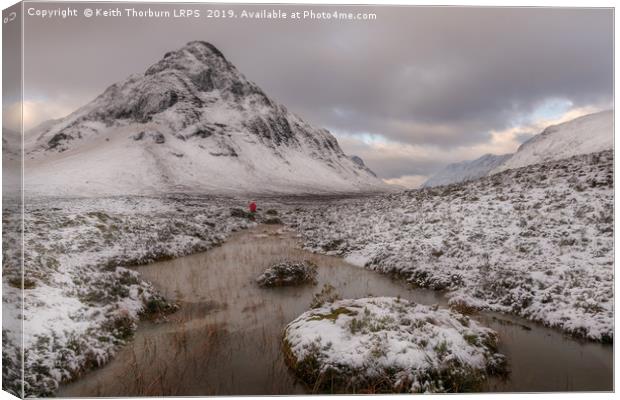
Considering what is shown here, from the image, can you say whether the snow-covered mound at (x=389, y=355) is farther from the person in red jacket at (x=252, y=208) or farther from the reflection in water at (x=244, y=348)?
the person in red jacket at (x=252, y=208)

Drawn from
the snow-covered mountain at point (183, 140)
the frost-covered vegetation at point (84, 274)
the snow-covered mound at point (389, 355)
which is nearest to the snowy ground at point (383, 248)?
the frost-covered vegetation at point (84, 274)

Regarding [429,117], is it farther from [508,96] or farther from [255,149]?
[255,149]

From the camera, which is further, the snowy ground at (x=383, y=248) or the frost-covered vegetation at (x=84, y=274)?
the snowy ground at (x=383, y=248)

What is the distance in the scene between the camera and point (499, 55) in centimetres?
861

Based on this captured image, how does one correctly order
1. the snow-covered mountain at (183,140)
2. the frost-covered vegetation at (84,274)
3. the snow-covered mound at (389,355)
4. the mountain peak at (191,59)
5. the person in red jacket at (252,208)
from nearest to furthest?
the snow-covered mound at (389,355) → the frost-covered vegetation at (84,274) → the mountain peak at (191,59) → the snow-covered mountain at (183,140) → the person in red jacket at (252,208)

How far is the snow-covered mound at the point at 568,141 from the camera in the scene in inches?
330

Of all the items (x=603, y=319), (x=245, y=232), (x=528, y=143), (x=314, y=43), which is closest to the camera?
(x=603, y=319)

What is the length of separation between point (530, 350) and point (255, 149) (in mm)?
10009

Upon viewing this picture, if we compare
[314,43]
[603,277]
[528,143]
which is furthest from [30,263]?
[603,277]

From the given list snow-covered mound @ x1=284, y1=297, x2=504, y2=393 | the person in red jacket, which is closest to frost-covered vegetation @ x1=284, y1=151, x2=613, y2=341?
the person in red jacket

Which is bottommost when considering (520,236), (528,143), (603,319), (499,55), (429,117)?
(603,319)

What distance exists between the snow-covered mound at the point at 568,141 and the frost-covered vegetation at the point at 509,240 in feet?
1.05

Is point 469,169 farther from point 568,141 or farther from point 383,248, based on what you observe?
point 383,248

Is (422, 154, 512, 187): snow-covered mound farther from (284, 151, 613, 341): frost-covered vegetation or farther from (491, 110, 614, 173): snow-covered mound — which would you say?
(284, 151, 613, 341): frost-covered vegetation
